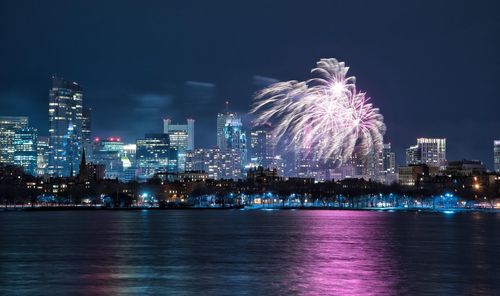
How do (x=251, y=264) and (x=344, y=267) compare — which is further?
(x=251, y=264)

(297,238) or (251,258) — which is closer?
(251,258)

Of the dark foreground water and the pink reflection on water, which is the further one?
the dark foreground water

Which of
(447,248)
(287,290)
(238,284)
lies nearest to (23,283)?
(238,284)

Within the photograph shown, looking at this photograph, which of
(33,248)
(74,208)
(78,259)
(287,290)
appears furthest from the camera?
(74,208)

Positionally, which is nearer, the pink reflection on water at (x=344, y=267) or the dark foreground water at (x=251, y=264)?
the pink reflection on water at (x=344, y=267)

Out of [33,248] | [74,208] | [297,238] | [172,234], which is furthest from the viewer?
[74,208]

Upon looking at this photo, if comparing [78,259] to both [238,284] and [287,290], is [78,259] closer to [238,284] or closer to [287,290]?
[238,284]

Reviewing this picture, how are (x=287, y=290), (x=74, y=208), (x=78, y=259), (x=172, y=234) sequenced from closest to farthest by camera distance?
(x=287, y=290)
(x=78, y=259)
(x=172, y=234)
(x=74, y=208)

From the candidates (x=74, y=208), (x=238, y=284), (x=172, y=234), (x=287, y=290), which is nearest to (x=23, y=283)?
(x=238, y=284)

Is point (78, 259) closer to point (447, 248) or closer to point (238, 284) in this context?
point (238, 284)
